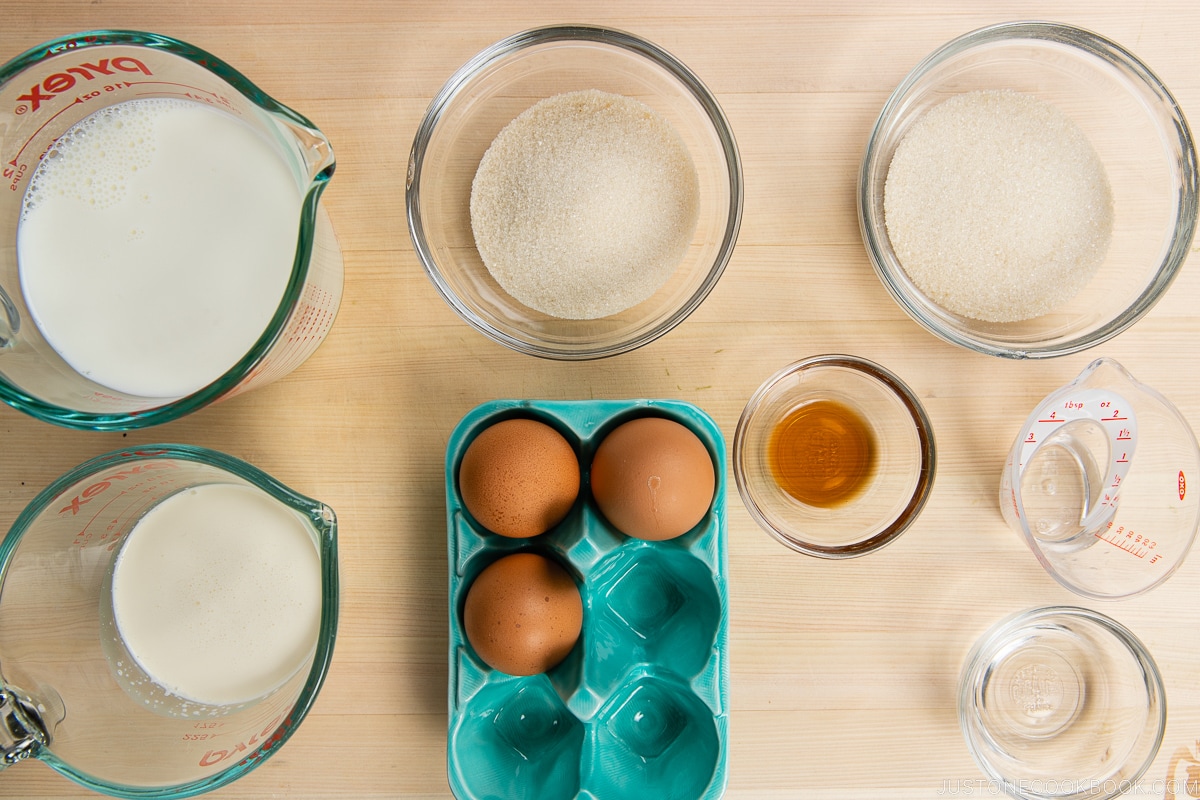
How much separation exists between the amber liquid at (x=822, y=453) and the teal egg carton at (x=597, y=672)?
0.53 ft

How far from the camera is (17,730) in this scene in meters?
0.74

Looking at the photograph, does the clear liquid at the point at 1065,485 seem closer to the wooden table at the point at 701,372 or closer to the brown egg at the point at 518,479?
the wooden table at the point at 701,372

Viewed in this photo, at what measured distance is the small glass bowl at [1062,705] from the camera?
0.94 m

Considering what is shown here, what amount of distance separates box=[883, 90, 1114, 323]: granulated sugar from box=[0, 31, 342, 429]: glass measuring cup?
0.68 meters

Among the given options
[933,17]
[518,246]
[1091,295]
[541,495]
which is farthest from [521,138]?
[1091,295]

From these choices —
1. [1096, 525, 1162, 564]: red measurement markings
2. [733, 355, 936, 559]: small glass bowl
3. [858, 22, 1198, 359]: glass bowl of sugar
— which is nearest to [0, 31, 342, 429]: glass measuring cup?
[733, 355, 936, 559]: small glass bowl

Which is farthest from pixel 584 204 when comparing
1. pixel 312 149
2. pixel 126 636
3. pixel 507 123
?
pixel 126 636

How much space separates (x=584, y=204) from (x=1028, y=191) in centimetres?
→ 56

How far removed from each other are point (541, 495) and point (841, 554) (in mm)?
378

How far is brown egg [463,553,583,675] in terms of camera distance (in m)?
0.77

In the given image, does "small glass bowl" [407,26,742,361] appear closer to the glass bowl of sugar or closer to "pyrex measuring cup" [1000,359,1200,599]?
the glass bowl of sugar

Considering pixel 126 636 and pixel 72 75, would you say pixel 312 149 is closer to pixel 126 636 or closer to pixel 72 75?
pixel 72 75

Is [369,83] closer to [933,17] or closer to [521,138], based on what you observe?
[521,138]

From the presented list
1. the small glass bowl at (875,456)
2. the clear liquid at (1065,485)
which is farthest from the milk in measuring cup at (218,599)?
the clear liquid at (1065,485)
